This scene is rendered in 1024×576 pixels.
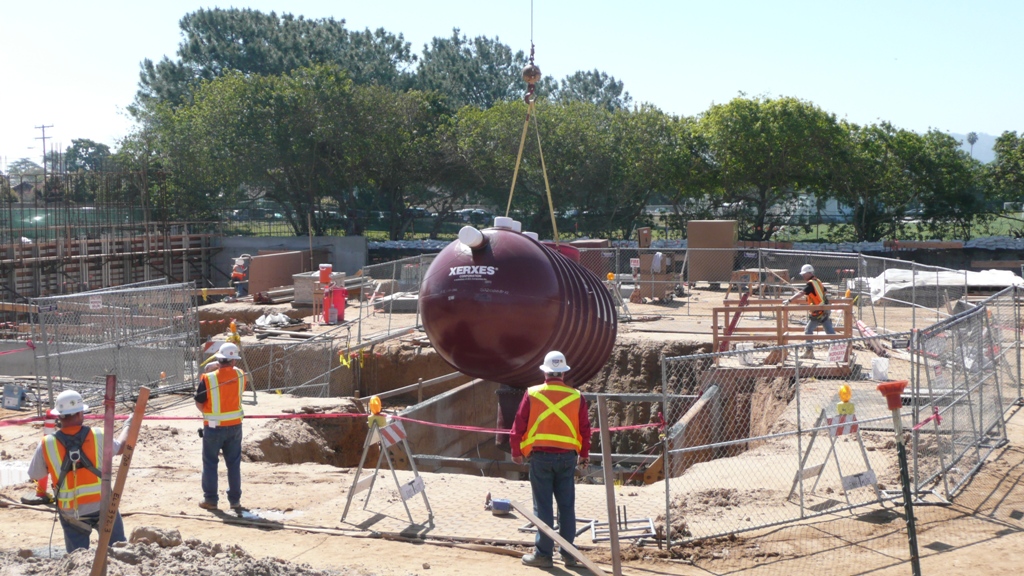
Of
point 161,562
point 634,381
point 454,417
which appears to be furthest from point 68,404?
point 634,381

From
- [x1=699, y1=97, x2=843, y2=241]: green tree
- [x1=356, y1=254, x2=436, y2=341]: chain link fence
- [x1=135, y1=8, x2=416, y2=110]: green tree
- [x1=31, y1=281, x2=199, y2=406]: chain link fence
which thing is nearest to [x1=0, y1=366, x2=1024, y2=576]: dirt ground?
[x1=31, y1=281, x2=199, y2=406]: chain link fence

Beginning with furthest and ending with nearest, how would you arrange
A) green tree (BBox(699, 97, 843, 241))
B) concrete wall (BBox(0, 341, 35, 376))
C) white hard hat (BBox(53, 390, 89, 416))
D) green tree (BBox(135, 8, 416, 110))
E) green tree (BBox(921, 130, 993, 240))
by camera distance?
1. green tree (BBox(135, 8, 416, 110))
2. green tree (BBox(921, 130, 993, 240))
3. green tree (BBox(699, 97, 843, 241))
4. concrete wall (BBox(0, 341, 35, 376))
5. white hard hat (BBox(53, 390, 89, 416))

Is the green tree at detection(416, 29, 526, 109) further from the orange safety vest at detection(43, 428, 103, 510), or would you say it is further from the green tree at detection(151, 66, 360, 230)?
the orange safety vest at detection(43, 428, 103, 510)

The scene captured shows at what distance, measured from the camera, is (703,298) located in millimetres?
29172

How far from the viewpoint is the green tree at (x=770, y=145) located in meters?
39.9

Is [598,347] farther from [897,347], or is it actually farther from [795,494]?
[897,347]

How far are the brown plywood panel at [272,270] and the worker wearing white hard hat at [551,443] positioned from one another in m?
26.4

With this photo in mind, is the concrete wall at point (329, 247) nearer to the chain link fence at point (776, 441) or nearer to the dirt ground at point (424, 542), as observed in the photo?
the chain link fence at point (776, 441)

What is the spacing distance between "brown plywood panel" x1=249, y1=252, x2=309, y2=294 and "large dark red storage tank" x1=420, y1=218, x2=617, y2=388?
2154 centimetres

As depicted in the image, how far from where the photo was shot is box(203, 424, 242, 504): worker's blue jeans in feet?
32.4

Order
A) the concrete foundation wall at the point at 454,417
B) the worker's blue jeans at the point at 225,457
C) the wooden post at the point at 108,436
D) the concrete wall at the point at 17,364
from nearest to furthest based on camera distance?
the wooden post at the point at 108,436 → the worker's blue jeans at the point at 225,457 → the concrete foundation wall at the point at 454,417 → the concrete wall at the point at 17,364

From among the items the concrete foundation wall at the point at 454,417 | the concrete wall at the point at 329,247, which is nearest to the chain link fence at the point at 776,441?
the concrete foundation wall at the point at 454,417

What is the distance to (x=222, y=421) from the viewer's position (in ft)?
32.4

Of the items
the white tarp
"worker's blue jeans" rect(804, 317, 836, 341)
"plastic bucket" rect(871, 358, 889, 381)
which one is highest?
the white tarp
